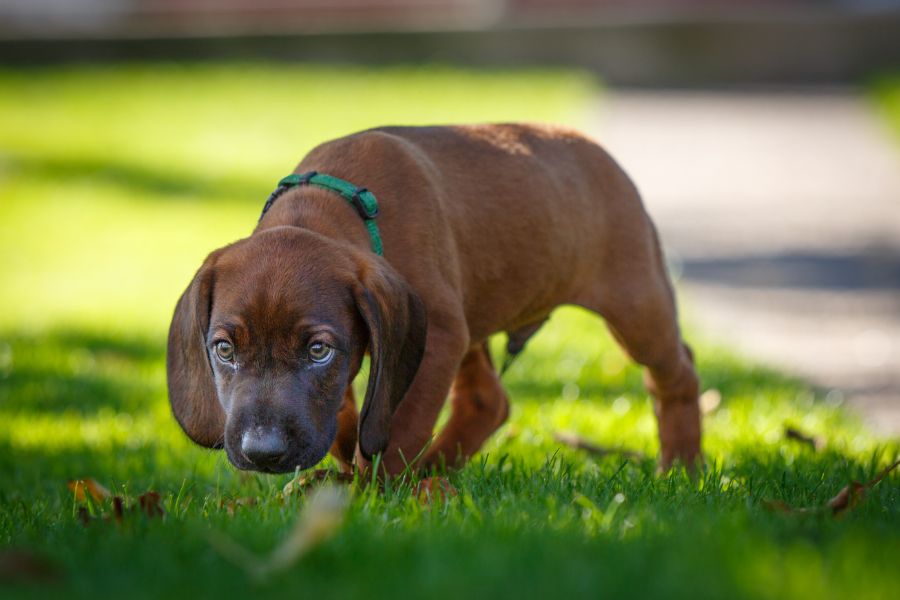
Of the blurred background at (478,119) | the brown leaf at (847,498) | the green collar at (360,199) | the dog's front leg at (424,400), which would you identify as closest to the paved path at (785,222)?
the blurred background at (478,119)

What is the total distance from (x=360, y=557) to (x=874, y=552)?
115 cm

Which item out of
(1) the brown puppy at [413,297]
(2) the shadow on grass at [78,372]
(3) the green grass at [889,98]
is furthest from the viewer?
(3) the green grass at [889,98]

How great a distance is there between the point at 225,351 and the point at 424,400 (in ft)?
2.18

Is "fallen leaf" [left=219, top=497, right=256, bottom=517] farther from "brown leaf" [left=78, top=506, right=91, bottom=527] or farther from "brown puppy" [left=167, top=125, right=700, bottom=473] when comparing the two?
"brown leaf" [left=78, top=506, right=91, bottom=527]

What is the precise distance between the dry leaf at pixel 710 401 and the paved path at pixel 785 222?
772 millimetres

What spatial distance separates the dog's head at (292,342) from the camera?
366 centimetres

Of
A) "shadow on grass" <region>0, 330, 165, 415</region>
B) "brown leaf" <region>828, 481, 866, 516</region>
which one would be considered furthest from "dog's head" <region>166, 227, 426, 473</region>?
"shadow on grass" <region>0, 330, 165, 415</region>

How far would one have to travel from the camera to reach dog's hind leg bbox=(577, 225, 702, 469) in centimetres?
493

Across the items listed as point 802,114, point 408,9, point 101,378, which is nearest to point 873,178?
point 802,114

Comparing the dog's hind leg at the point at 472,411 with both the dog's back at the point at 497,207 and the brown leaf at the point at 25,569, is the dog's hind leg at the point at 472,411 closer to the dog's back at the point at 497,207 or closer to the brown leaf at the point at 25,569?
the dog's back at the point at 497,207

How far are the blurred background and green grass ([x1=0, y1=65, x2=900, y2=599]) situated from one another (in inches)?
4.5

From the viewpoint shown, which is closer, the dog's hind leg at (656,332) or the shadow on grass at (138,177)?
the dog's hind leg at (656,332)

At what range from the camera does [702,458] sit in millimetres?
4824

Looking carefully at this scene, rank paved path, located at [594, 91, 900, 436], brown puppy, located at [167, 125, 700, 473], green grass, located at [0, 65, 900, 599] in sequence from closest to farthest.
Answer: green grass, located at [0, 65, 900, 599], brown puppy, located at [167, 125, 700, 473], paved path, located at [594, 91, 900, 436]
